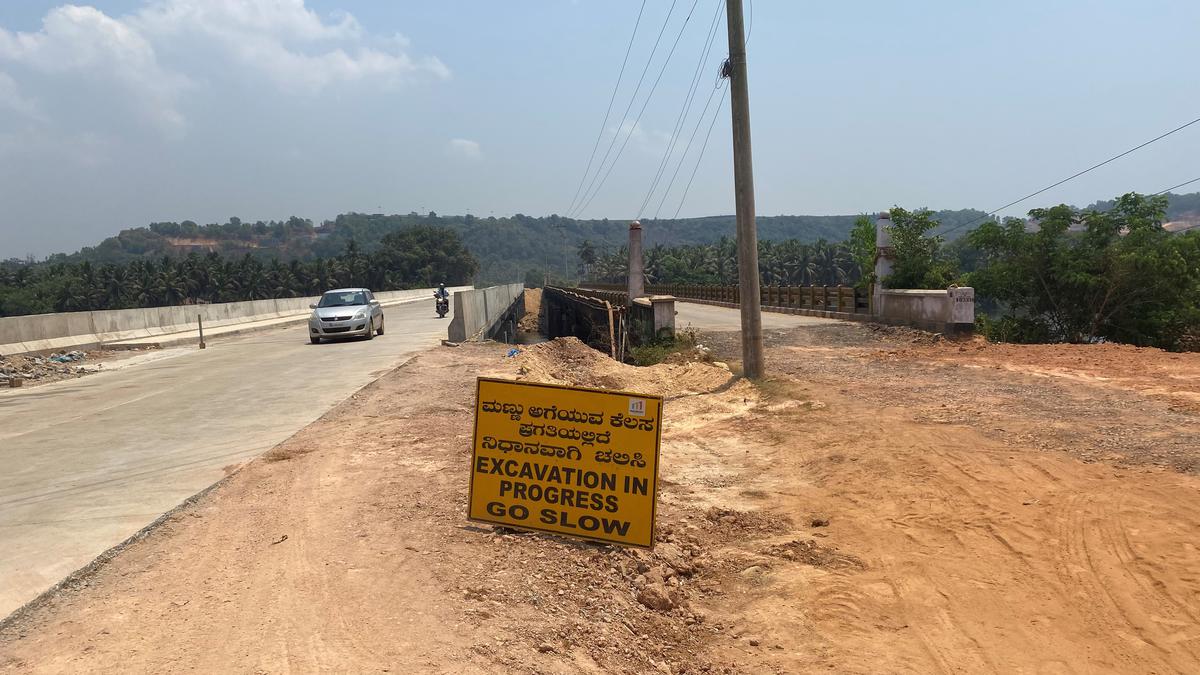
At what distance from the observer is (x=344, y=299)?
22.1m

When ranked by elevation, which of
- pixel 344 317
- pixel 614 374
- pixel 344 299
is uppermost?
pixel 344 299

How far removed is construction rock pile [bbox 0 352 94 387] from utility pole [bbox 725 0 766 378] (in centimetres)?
1322

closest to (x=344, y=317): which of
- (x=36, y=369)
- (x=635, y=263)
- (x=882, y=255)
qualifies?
(x=36, y=369)

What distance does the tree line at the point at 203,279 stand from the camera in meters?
89.7

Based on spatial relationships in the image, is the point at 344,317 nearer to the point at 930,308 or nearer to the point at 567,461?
the point at 930,308

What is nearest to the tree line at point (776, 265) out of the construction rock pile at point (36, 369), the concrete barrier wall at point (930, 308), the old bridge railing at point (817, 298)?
the old bridge railing at point (817, 298)

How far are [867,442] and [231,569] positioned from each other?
252 inches

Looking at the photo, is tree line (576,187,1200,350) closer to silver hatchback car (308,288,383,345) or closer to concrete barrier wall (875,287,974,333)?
concrete barrier wall (875,287,974,333)

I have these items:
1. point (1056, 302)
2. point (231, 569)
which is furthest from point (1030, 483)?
point (1056, 302)

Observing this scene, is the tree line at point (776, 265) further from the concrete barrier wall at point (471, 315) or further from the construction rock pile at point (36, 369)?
the construction rock pile at point (36, 369)

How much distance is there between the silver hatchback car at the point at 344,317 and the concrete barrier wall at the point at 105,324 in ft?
20.3

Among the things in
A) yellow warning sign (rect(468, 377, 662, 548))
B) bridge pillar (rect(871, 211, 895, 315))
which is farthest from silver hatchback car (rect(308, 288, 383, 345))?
yellow warning sign (rect(468, 377, 662, 548))

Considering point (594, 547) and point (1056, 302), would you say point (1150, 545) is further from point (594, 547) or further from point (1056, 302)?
point (1056, 302)

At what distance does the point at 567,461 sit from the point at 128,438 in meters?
6.13
